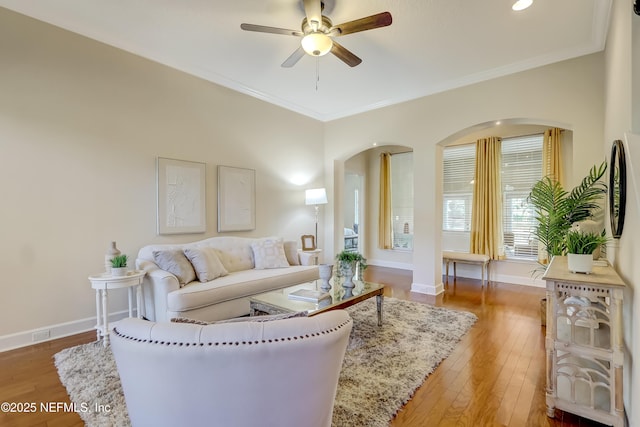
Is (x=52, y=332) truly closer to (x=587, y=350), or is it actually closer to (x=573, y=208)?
(x=587, y=350)

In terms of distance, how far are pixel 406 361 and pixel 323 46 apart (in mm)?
2778

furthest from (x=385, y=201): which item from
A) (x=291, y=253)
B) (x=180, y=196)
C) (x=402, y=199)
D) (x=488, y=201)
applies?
(x=180, y=196)

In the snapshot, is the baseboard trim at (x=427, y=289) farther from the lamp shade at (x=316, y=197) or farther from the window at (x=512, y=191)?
the lamp shade at (x=316, y=197)

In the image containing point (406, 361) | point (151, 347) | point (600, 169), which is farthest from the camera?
point (600, 169)

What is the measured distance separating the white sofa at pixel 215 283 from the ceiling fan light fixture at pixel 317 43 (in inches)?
94.9

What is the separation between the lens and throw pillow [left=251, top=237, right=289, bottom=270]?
158 inches

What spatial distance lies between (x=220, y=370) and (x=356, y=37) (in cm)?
335

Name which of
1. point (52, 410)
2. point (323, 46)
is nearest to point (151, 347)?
point (52, 410)

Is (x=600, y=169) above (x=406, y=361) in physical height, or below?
above

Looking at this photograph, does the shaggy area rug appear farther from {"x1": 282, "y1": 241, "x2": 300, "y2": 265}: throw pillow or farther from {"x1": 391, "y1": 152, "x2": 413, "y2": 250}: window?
{"x1": 391, "y1": 152, "x2": 413, "y2": 250}: window

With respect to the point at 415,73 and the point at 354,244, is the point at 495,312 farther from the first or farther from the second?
the point at 354,244

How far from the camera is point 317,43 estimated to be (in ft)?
8.57

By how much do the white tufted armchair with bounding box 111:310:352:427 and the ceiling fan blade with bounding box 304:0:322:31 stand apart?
8.42ft

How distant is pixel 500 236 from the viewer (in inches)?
→ 213
